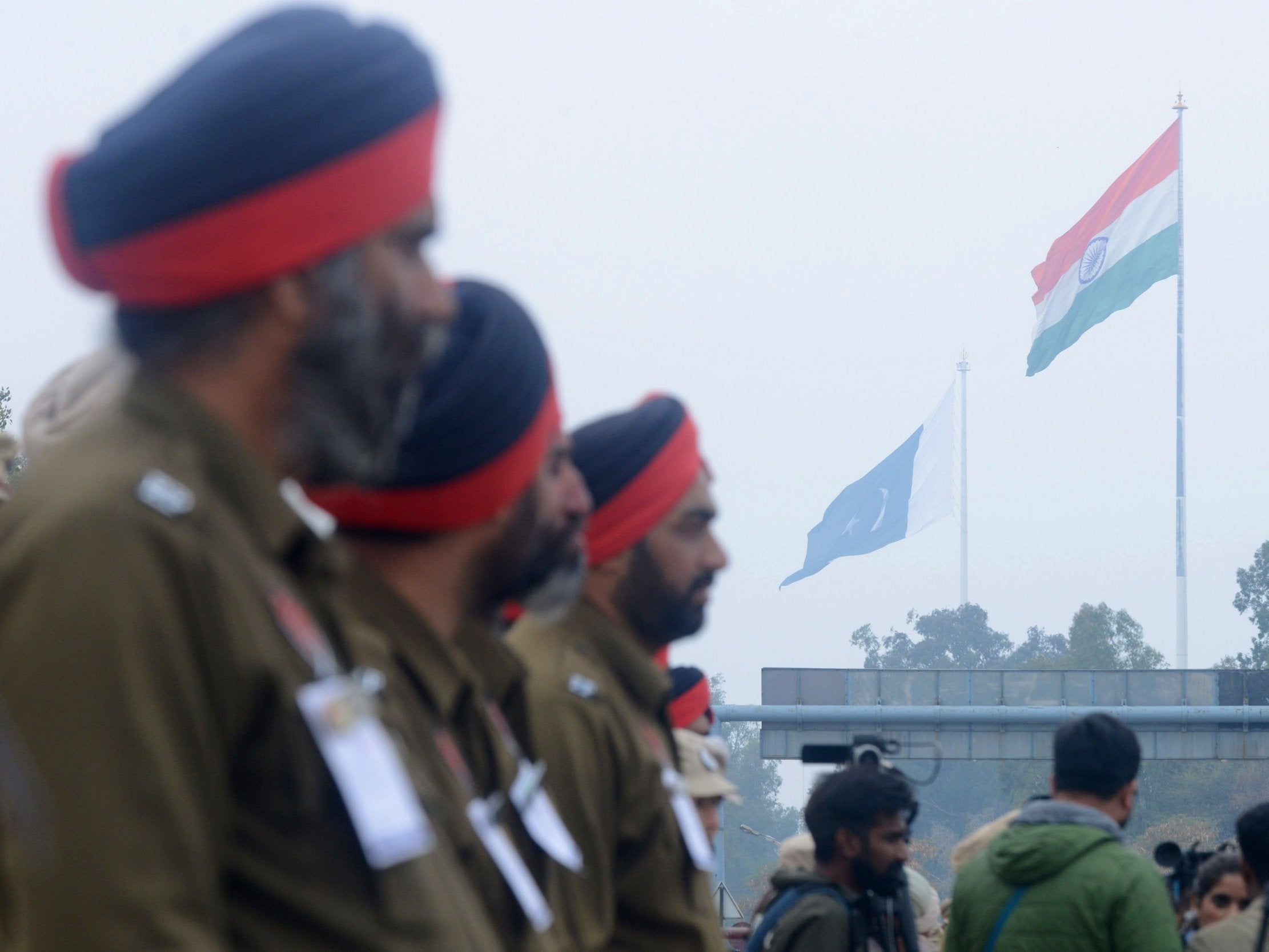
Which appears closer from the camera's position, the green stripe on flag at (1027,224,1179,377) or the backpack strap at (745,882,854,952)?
the backpack strap at (745,882,854,952)

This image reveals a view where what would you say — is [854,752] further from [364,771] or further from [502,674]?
[364,771]

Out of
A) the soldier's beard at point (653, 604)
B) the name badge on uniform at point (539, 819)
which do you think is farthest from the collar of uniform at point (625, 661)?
the name badge on uniform at point (539, 819)

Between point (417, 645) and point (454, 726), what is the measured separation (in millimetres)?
150

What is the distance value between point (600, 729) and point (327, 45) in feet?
6.67

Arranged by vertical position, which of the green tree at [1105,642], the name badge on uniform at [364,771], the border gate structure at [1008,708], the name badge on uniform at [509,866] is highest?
the name badge on uniform at [364,771]

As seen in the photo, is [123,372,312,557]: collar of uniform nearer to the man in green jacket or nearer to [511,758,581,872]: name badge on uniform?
[511,758,581,872]: name badge on uniform

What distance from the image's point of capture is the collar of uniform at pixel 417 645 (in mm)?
2523

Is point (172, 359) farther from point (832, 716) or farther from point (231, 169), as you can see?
point (832, 716)

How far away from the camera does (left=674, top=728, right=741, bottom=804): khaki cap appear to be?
5.29 meters

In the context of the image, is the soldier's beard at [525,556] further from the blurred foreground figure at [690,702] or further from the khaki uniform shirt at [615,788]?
the blurred foreground figure at [690,702]

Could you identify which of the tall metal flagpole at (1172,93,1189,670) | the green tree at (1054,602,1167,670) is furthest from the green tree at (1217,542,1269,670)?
the tall metal flagpole at (1172,93,1189,670)

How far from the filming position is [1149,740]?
105 ft

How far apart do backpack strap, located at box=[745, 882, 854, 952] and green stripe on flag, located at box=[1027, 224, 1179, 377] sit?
2583cm

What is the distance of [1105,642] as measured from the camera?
96.7 m
